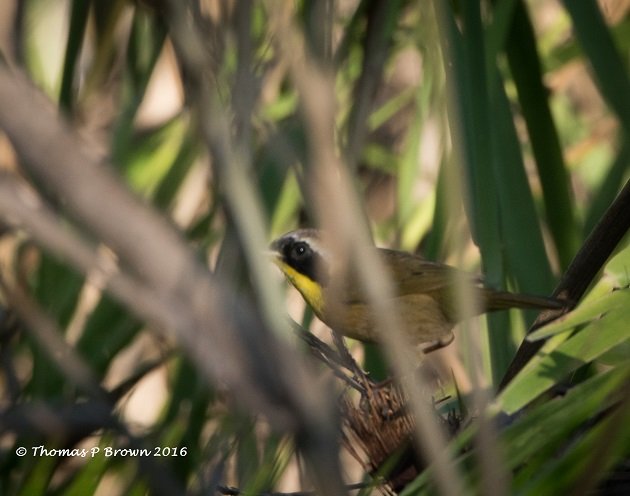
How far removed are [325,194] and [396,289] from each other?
196 centimetres

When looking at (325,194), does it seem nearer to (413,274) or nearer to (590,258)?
(590,258)

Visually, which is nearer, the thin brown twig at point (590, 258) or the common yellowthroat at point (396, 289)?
the thin brown twig at point (590, 258)

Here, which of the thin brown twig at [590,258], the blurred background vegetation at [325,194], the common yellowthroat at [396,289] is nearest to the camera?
the blurred background vegetation at [325,194]

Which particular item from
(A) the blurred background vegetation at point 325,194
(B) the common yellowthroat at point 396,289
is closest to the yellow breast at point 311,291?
(B) the common yellowthroat at point 396,289

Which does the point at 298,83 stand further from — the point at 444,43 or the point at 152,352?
the point at 152,352

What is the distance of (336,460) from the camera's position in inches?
24.7

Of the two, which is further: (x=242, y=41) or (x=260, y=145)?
(x=260, y=145)

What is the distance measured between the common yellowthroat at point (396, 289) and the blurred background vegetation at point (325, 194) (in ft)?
0.28

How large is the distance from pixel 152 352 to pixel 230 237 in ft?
9.02

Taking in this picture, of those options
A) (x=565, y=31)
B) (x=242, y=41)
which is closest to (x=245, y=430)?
(x=242, y=41)

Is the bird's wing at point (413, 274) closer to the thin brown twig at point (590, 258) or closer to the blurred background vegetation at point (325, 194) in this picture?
the blurred background vegetation at point (325, 194)

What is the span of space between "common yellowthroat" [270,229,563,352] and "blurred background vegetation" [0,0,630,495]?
0.08 m

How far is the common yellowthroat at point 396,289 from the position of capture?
251 cm

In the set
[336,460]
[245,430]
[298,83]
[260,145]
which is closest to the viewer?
[336,460]
